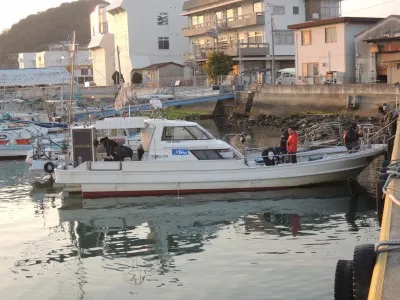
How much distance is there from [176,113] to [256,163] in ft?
127

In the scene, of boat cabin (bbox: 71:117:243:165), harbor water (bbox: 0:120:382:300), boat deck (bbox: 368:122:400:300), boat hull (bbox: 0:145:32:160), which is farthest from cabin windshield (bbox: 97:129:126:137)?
boat deck (bbox: 368:122:400:300)

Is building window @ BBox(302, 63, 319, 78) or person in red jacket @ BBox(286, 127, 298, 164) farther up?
building window @ BBox(302, 63, 319, 78)

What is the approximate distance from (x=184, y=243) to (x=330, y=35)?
37.7 meters

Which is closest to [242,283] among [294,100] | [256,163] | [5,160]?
[256,163]

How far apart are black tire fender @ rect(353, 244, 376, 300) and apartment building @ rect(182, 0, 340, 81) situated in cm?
5352

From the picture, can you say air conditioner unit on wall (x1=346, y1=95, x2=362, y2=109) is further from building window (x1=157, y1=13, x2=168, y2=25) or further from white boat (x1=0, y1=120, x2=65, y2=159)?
building window (x1=157, y1=13, x2=168, y2=25)

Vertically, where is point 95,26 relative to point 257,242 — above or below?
above

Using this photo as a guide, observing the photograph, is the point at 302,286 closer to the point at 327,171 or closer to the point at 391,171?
the point at 391,171

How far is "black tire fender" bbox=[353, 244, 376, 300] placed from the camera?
6301 millimetres

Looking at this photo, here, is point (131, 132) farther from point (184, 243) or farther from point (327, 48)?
point (327, 48)

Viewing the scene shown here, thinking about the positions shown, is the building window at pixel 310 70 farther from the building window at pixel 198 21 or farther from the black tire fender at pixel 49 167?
the black tire fender at pixel 49 167

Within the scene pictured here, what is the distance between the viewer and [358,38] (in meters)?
46.2

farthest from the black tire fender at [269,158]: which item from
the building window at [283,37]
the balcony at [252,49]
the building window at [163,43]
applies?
the building window at [163,43]

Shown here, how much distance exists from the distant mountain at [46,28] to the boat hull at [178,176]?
160 metres
